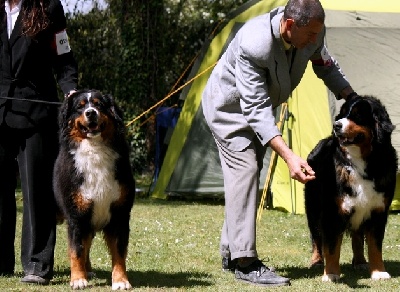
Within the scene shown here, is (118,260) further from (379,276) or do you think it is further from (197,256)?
(379,276)

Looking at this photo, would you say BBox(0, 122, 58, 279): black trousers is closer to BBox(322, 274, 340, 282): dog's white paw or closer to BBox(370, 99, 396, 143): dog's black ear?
BBox(322, 274, 340, 282): dog's white paw

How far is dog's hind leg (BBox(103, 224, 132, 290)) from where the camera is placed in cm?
538

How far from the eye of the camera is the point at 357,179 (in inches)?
221

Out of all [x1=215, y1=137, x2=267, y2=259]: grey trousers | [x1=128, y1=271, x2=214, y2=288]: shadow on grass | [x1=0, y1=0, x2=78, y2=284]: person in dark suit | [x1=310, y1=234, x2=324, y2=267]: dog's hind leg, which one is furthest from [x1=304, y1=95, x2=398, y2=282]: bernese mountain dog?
[x1=0, y1=0, x2=78, y2=284]: person in dark suit

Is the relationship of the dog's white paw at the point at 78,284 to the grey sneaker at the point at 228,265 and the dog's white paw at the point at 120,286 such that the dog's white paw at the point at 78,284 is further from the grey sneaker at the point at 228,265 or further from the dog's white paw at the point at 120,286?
the grey sneaker at the point at 228,265

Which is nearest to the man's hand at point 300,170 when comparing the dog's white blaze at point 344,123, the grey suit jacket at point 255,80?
the grey suit jacket at point 255,80

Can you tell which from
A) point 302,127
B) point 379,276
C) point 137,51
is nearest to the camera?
point 379,276

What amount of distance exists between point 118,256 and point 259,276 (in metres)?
0.96

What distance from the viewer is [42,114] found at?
560 centimetres

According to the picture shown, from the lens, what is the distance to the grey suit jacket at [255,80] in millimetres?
5328

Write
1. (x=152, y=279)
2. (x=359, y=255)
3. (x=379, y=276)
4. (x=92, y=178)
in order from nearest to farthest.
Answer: (x=92, y=178), (x=379, y=276), (x=152, y=279), (x=359, y=255)

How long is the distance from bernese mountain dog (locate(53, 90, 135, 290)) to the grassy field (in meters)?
0.25

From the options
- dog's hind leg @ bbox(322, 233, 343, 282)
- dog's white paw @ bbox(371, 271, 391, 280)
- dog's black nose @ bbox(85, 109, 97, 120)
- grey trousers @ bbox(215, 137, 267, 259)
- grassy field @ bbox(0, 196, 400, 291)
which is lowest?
grassy field @ bbox(0, 196, 400, 291)

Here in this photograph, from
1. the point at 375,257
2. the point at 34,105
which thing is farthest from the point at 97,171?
the point at 375,257
